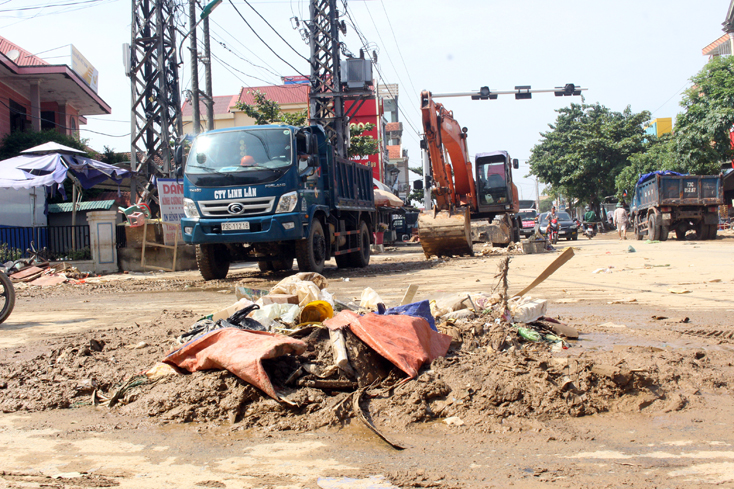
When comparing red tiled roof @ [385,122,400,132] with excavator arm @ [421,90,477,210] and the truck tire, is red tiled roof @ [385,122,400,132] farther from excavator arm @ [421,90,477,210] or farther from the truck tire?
the truck tire

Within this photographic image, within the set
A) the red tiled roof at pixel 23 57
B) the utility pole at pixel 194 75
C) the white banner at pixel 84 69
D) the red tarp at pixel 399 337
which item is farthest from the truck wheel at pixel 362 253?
the white banner at pixel 84 69

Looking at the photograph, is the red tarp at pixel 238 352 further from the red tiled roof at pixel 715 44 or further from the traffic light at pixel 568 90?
the red tiled roof at pixel 715 44

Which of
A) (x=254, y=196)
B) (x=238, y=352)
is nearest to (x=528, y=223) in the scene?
(x=254, y=196)

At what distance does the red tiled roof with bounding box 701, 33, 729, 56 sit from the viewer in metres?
40.6

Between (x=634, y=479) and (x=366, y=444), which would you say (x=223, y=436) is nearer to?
(x=366, y=444)

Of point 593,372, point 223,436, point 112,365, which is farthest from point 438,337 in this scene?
point 112,365

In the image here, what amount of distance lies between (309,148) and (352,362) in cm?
745

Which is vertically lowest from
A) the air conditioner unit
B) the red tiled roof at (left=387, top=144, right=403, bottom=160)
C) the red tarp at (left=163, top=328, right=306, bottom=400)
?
the red tarp at (left=163, top=328, right=306, bottom=400)

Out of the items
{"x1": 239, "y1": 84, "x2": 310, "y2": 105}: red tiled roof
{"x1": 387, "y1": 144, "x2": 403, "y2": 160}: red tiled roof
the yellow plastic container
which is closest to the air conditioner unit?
the yellow plastic container

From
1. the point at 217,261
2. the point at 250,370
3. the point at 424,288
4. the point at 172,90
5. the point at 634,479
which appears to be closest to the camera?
the point at 634,479

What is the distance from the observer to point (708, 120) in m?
24.5

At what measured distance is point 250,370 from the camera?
3459 mm

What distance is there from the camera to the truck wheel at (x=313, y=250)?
10.7m

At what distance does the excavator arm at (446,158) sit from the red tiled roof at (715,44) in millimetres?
31945
